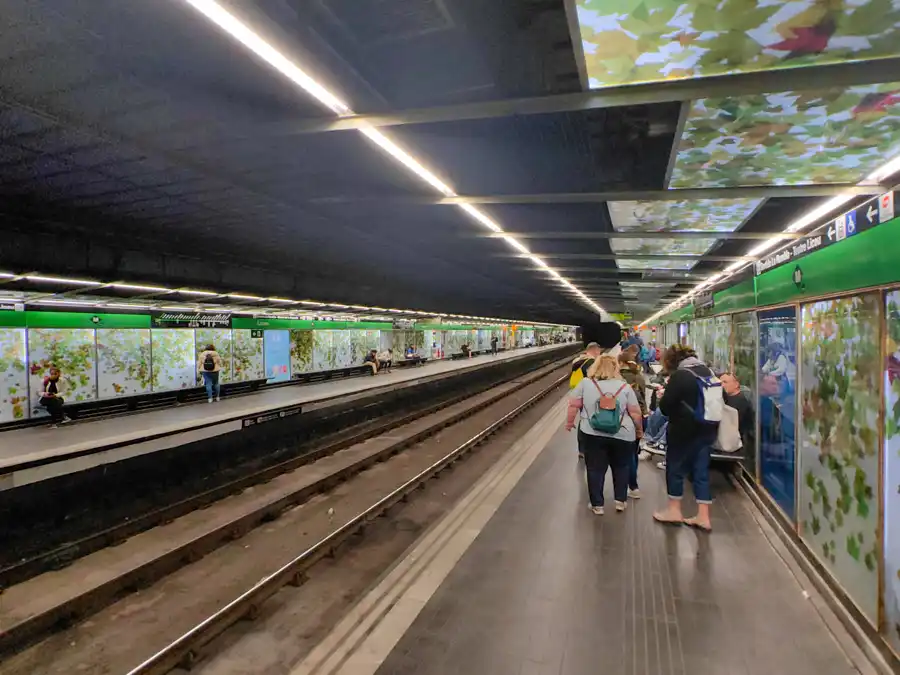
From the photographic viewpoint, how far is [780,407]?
509 centimetres

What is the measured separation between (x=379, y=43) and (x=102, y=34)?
1.50 meters

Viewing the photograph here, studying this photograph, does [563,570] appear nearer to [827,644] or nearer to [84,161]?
[827,644]

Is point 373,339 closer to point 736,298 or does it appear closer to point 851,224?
point 736,298

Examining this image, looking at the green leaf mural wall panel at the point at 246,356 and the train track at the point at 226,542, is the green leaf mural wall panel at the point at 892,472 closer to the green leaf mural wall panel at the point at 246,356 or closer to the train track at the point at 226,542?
the train track at the point at 226,542

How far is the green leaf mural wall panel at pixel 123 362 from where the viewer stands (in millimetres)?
13102

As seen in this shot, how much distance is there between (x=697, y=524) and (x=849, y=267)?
8.98ft

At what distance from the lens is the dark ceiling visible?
2.82 m

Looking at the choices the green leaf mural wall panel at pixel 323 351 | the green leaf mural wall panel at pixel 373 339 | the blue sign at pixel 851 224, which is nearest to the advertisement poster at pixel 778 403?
the blue sign at pixel 851 224

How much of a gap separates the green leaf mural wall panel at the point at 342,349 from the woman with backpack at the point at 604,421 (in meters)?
20.0

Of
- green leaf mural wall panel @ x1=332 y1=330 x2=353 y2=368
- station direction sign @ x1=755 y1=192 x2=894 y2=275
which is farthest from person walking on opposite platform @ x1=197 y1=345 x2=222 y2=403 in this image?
station direction sign @ x1=755 y1=192 x2=894 y2=275

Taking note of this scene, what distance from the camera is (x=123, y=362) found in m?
13.7

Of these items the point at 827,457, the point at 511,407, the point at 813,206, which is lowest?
the point at 511,407

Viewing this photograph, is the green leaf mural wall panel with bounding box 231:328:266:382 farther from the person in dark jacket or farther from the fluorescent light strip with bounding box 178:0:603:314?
the person in dark jacket

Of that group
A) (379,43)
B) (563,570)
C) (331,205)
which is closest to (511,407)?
(331,205)
